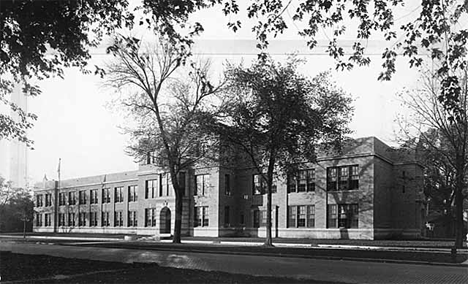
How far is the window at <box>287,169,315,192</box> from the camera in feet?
133

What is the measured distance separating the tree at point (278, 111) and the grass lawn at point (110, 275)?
44.9ft

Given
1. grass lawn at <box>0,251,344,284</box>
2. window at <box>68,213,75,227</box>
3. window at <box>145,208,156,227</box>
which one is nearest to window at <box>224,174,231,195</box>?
window at <box>145,208,156,227</box>

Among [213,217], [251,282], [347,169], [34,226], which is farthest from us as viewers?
[34,226]

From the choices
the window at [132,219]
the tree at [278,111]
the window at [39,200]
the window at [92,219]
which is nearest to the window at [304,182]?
the tree at [278,111]

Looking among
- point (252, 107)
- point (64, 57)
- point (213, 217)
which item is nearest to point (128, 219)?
point (213, 217)

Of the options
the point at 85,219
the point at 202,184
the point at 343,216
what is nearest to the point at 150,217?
the point at 202,184

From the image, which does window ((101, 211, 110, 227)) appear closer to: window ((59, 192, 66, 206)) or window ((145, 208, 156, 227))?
window ((59, 192, 66, 206))

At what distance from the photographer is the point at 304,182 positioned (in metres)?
40.8

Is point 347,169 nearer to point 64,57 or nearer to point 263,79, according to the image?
point 263,79

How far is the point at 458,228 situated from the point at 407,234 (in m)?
15.6

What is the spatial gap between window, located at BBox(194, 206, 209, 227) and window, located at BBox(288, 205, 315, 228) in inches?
337

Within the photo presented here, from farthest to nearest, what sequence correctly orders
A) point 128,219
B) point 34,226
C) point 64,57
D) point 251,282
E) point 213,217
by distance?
point 34,226 → point 128,219 → point 213,217 → point 64,57 → point 251,282

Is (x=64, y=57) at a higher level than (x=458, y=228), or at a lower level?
higher

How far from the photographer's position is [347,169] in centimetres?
3853
